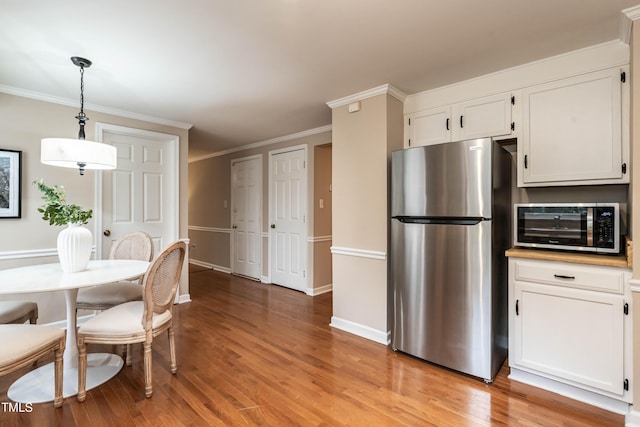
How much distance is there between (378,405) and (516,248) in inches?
57.9

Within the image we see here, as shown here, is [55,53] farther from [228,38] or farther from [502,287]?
[502,287]

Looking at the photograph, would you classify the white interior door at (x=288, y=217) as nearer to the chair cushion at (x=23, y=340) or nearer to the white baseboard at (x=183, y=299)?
the white baseboard at (x=183, y=299)

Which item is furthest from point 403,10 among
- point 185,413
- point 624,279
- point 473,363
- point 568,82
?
point 185,413

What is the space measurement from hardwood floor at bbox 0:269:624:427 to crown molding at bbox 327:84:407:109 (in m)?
2.21

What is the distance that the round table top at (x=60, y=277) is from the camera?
170 centimetres

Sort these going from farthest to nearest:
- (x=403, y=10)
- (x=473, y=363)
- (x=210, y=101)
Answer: (x=210, y=101)
(x=473, y=363)
(x=403, y=10)

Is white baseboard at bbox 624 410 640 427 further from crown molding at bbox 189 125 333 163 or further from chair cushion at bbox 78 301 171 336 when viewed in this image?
crown molding at bbox 189 125 333 163

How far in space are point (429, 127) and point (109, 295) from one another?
302cm

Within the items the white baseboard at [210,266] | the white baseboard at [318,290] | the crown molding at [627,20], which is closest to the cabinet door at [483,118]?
Result: the crown molding at [627,20]

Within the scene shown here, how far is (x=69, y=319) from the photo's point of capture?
2.15 metres

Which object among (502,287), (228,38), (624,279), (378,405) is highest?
(228,38)

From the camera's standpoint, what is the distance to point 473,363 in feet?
6.98

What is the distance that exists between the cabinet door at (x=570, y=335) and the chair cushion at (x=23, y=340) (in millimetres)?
2824

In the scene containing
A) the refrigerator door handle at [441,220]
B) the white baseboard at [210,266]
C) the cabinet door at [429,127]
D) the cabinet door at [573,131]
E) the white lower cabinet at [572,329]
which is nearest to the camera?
the white lower cabinet at [572,329]
